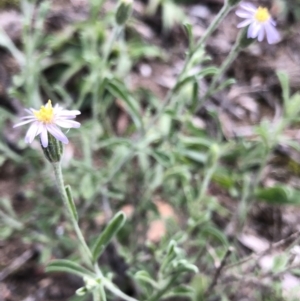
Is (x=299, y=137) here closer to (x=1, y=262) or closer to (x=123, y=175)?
(x=123, y=175)

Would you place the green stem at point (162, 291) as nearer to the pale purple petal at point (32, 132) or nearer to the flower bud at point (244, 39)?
the pale purple petal at point (32, 132)

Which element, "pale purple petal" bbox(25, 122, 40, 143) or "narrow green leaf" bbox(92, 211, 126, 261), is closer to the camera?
"pale purple petal" bbox(25, 122, 40, 143)

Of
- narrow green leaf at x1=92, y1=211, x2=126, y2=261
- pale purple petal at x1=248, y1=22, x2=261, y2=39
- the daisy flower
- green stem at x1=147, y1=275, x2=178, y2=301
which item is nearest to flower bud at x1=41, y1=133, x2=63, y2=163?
the daisy flower

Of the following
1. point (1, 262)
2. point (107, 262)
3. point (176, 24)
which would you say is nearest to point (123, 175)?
point (107, 262)

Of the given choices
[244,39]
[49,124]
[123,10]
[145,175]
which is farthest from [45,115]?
[145,175]

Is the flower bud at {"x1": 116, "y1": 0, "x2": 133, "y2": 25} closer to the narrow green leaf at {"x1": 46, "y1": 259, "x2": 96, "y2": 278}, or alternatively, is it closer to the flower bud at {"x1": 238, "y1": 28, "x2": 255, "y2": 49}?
the flower bud at {"x1": 238, "y1": 28, "x2": 255, "y2": 49}

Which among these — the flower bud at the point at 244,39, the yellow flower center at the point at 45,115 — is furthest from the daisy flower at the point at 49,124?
the flower bud at the point at 244,39
